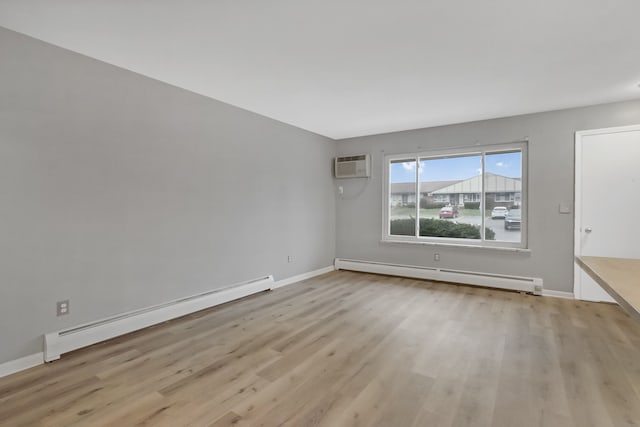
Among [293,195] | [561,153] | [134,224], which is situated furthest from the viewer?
[293,195]

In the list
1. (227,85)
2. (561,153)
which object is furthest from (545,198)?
(227,85)

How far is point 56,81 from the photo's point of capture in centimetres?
252

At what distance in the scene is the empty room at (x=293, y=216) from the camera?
2002 millimetres

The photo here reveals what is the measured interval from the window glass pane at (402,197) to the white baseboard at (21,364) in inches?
192

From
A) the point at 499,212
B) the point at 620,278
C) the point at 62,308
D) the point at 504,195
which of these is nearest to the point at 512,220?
the point at 499,212

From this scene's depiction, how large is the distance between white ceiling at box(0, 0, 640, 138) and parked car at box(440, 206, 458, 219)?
180 cm

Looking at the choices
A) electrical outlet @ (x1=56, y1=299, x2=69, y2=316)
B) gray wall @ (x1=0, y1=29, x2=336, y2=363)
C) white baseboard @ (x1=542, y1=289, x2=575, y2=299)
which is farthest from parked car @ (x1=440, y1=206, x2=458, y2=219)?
electrical outlet @ (x1=56, y1=299, x2=69, y2=316)

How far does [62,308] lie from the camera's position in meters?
2.55

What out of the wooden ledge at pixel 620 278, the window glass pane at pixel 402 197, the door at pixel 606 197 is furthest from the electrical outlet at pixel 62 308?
the door at pixel 606 197

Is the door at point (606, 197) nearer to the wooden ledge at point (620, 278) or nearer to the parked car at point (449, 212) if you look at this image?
the parked car at point (449, 212)

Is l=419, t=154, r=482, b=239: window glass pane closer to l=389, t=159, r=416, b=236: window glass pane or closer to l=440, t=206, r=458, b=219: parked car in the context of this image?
l=440, t=206, r=458, b=219: parked car

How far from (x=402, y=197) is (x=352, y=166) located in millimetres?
1105

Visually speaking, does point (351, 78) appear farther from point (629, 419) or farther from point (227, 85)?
point (629, 419)

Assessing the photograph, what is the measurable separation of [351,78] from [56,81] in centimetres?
263
